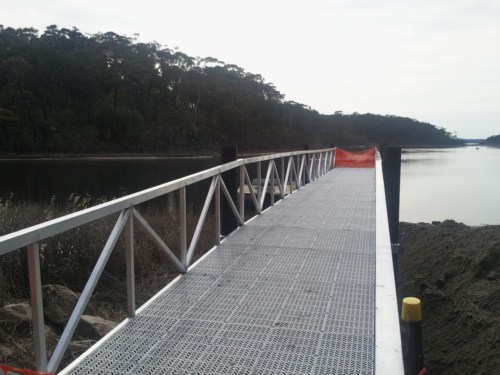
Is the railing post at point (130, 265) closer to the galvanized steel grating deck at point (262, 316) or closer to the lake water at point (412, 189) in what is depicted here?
the galvanized steel grating deck at point (262, 316)

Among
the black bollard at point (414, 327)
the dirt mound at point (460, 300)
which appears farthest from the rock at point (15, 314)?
the dirt mound at point (460, 300)

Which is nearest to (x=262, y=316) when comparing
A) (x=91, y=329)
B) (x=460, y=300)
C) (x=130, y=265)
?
(x=130, y=265)

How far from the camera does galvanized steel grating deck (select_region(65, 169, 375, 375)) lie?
287 cm

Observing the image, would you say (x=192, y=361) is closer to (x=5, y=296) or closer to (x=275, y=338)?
(x=275, y=338)

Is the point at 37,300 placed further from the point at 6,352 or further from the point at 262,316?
the point at 6,352

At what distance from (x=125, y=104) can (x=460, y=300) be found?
8214 cm

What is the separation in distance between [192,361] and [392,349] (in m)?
1.18

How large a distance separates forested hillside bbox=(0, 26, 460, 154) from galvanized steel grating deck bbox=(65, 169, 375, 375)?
63874 millimetres

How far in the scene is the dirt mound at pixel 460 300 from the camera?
636cm

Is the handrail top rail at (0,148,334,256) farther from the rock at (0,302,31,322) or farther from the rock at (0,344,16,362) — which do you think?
the rock at (0,302,31,322)

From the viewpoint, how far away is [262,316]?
358 centimetres

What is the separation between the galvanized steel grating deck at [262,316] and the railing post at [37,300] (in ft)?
1.13

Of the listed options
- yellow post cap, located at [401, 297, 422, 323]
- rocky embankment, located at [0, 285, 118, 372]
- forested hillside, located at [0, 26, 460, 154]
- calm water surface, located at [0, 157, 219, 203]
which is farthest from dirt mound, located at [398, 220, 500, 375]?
forested hillside, located at [0, 26, 460, 154]

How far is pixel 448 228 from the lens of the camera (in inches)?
595
